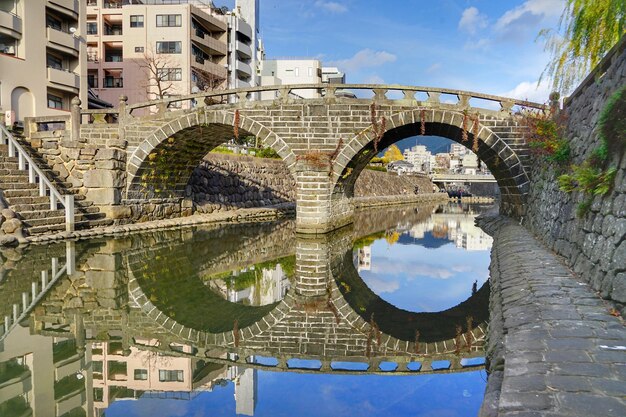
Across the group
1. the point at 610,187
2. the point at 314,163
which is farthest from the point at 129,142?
the point at 610,187

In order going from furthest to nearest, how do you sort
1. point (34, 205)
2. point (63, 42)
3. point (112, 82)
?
point (112, 82), point (63, 42), point (34, 205)

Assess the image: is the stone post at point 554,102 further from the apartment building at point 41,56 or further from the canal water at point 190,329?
the apartment building at point 41,56

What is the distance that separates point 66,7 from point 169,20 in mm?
12542

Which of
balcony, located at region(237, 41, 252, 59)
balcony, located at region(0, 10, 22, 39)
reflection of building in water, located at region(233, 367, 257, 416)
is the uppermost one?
balcony, located at region(237, 41, 252, 59)

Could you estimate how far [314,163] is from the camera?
17.0 meters

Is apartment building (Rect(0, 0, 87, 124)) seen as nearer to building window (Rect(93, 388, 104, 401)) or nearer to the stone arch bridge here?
the stone arch bridge

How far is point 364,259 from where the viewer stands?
46.3ft

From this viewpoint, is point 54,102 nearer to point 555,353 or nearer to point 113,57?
point 113,57

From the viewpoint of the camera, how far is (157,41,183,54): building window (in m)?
39.9

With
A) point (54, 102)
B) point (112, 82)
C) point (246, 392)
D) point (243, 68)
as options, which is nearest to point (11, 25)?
point (54, 102)

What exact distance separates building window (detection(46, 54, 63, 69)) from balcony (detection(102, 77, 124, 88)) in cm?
1139

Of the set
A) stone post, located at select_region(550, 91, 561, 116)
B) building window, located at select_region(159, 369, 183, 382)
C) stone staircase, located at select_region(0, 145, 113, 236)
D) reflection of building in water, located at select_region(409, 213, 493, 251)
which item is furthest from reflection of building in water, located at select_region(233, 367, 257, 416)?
reflection of building in water, located at select_region(409, 213, 493, 251)

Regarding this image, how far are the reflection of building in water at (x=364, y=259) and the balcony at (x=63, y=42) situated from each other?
21875 mm

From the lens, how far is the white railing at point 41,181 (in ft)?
48.3
